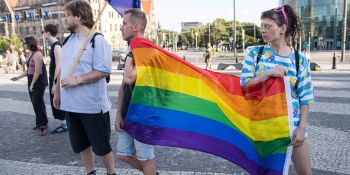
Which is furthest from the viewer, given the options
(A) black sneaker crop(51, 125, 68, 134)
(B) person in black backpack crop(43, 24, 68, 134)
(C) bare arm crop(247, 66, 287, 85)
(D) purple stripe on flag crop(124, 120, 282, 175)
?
(A) black sneaker crop(51, 125, 68, 134)

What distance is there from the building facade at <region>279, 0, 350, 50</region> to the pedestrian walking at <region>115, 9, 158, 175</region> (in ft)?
219

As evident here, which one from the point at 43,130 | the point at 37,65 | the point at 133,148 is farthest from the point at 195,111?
the point at 43,130

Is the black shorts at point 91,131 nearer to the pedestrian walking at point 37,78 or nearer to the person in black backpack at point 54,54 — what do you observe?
the person in black backpack at point 54,54

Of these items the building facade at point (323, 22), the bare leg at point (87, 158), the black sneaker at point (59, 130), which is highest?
the building facade at point (323, 22)

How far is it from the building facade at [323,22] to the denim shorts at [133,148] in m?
66.7

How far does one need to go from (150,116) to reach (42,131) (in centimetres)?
406

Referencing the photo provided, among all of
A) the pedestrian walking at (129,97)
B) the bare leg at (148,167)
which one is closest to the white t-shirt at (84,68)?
the pedestrian walking at (129,97)

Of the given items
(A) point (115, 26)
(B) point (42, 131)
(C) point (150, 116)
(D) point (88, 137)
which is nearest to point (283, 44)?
(C) point (150, 116)

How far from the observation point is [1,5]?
4035 inches

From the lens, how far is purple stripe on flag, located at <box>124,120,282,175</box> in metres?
2.97

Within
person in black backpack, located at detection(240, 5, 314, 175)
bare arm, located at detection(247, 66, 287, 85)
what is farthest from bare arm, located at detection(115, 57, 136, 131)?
bare arm, located at detection(247, 66, 287, 85)

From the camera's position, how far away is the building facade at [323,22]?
213 feet

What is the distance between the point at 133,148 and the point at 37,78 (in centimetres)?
353

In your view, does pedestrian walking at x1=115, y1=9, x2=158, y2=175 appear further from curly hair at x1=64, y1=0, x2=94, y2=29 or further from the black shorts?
curly hair at x1=64, y1=0, x2=94, y2=29
